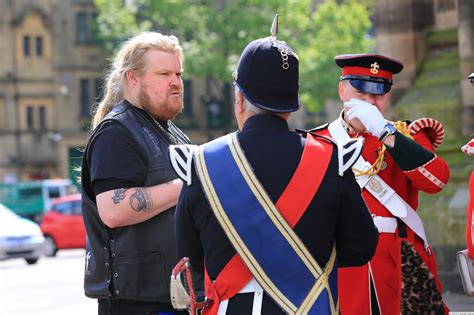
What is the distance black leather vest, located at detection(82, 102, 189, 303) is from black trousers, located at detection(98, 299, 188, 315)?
44 mm

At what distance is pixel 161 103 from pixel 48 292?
11986 millimetres

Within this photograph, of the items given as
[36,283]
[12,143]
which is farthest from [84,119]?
[36,283]

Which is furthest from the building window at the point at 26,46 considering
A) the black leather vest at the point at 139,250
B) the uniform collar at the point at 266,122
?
the uniform collar at the point at 266,122

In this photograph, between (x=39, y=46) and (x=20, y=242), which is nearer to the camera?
(x=20, y=242)

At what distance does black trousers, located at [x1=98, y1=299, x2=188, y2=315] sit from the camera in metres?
5.37

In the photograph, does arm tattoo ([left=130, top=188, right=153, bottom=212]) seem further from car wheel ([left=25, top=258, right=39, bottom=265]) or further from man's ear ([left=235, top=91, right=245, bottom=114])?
car wheel ([left=25, top=258, right=39, bottom=265])

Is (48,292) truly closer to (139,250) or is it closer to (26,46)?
(139,250)

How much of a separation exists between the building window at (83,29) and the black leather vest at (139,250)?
56154 millimetres

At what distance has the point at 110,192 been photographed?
17.2 feet

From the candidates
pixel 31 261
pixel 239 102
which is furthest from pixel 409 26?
pixel 31 261

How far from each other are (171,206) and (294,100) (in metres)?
1.24

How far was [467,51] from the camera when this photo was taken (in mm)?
11047

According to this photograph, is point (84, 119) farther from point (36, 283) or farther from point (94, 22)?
point (36, 283)

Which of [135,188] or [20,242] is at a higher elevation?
[135,188]
